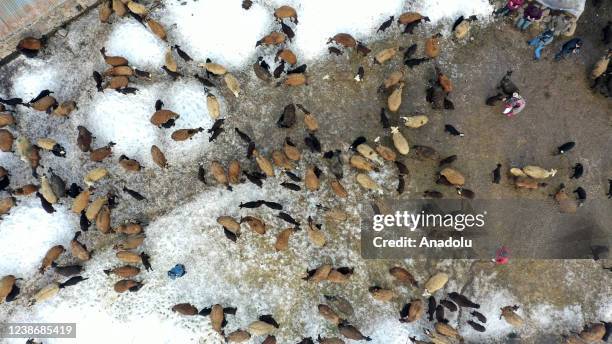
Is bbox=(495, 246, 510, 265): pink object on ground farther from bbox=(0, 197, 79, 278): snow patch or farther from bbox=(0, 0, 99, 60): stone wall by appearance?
bbox=(0, 0, 99, 60): stone wall

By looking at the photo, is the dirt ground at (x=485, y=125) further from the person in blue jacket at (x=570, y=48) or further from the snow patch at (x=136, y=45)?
the snow patch at (x=136, y=45)

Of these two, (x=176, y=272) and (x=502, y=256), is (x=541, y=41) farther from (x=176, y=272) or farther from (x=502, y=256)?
(x=176, y=272)

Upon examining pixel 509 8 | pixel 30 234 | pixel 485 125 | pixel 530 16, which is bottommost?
pixel 30 234

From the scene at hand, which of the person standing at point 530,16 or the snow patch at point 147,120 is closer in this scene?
the person standing at point 530,16

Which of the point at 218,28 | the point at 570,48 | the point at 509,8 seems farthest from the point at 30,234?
the point at 570,48

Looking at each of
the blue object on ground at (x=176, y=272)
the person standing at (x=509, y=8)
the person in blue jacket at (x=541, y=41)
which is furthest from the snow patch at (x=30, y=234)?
the person in blue jacket at (x=541, y=41)

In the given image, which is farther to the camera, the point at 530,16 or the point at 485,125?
the point at 485,125

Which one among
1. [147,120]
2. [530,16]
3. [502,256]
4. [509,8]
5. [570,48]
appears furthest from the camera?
[502,256]
